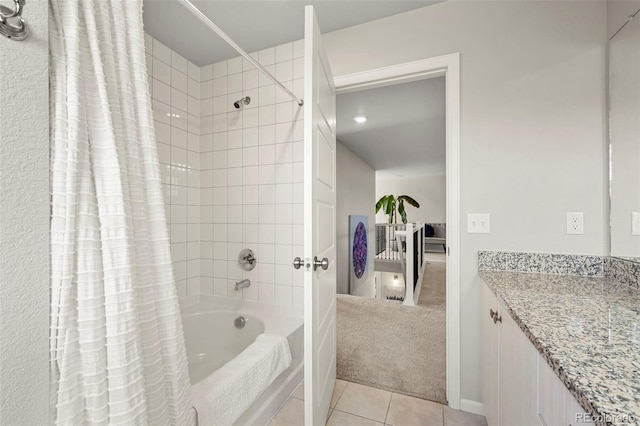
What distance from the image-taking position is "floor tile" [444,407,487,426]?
147cm

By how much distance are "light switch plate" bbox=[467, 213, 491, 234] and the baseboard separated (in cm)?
99

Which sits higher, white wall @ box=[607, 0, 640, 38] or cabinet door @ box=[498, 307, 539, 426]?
white wall @ box=[607, 0, 640, 38]

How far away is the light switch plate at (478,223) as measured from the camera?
1.51 m

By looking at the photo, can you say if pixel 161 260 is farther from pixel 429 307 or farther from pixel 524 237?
pixel 429 307

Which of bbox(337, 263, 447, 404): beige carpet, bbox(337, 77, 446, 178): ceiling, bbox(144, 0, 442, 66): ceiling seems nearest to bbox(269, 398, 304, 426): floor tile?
bbox(337, 263, 447, 404): beige carpet

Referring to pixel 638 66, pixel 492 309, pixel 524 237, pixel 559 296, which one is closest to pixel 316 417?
pixel 492 309

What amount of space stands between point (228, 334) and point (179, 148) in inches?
60.8

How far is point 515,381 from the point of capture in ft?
3.00

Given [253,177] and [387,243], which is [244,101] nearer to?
[253,177]

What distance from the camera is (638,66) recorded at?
1.20m

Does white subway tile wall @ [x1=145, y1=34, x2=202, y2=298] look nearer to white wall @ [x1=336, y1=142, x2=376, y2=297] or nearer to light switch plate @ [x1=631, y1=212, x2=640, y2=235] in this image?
white wall @ [x1=336, y1=142, x2=376, y2=297]

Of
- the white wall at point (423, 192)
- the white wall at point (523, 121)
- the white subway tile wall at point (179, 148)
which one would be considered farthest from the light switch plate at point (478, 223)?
the white wall at point (423, 192)

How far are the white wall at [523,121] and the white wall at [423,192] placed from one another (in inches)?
264

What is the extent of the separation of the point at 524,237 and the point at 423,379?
3.84 feet
